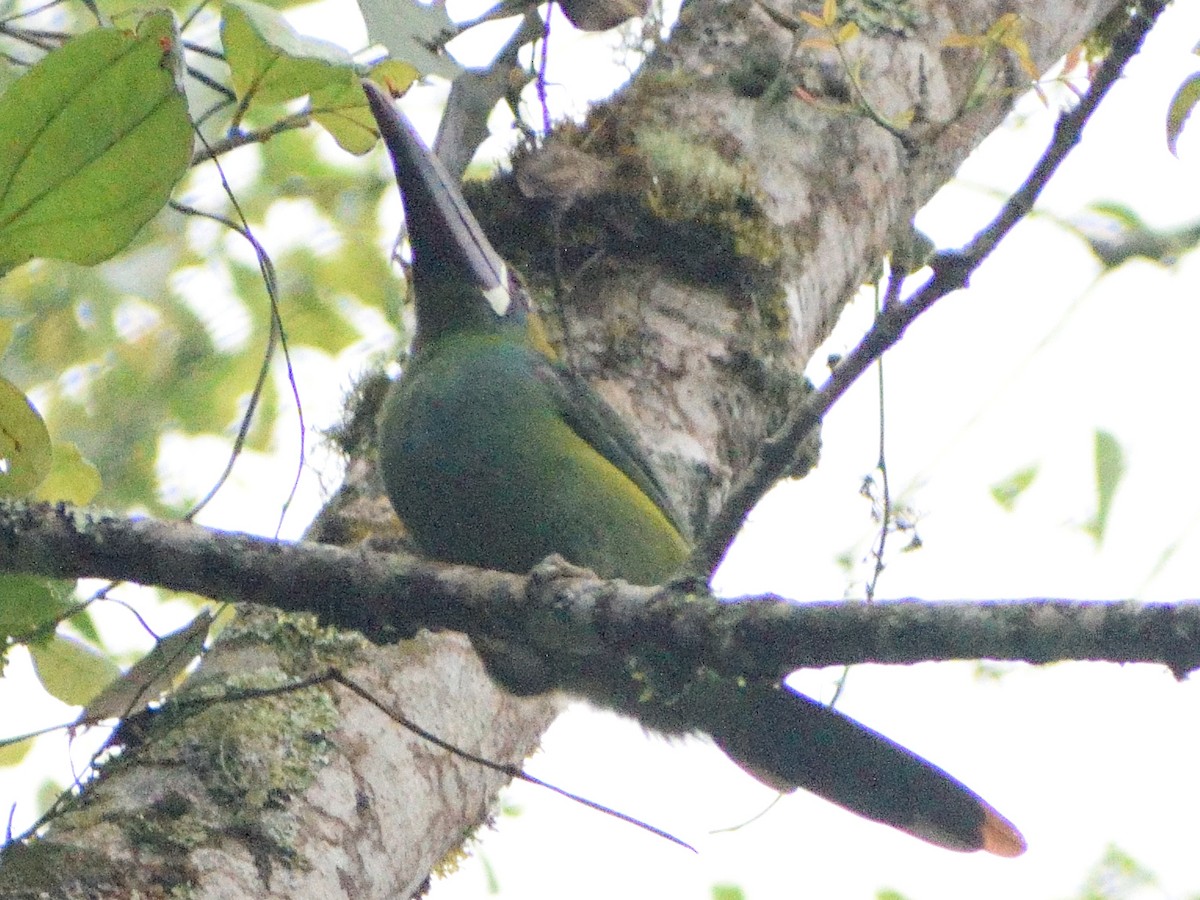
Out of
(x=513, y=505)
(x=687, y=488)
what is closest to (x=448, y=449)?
(x=513, y=505)

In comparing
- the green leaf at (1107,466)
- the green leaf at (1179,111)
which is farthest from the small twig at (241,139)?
the green leaf at (1107,466)

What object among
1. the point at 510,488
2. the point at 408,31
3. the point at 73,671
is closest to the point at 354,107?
the point at 408,31

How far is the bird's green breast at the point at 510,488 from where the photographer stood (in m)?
2.52

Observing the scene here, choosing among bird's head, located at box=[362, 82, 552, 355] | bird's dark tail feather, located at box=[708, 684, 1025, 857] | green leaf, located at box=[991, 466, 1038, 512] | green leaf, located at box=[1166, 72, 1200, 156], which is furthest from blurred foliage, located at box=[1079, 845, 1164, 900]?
green leaf, located at box=[1166, 72, 1200, 156]

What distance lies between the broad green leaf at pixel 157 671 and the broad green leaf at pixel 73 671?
4.9 inches

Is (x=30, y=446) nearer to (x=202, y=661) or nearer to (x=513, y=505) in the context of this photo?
(x=202, y=661)

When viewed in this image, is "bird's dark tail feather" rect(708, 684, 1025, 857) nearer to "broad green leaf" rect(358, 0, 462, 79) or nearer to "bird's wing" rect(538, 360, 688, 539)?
"bird's wing" rect(538, 360, 688, 539)

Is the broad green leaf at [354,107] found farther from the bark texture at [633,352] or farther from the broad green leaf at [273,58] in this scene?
the bark texture at [633,352]

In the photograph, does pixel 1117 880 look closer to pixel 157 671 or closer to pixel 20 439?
pixel 157 671

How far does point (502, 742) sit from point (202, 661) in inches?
20.5

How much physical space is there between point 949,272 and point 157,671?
1452 mm

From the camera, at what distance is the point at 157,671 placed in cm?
235

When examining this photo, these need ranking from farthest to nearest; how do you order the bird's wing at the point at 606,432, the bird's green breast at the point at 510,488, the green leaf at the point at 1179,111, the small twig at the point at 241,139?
the bird's wing at the point at 606,432
the bird's green breast at the point at 510,488
the small twig at the point at 241,139
the green leaf at the point at 1179,111

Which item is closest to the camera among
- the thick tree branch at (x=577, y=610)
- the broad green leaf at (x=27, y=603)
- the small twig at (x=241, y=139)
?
the thick tree branch at (x=577, y=610)
